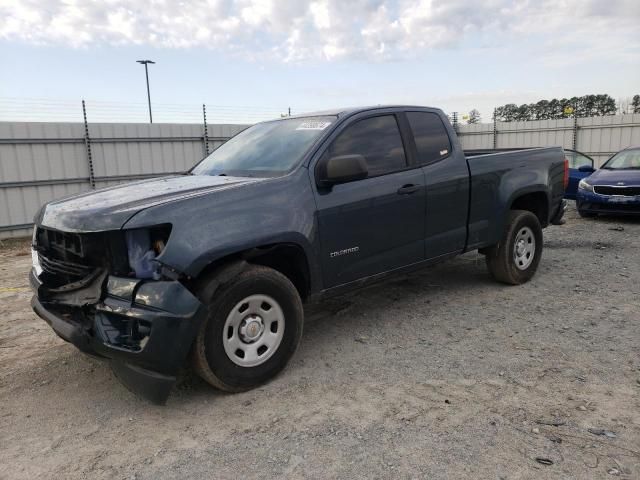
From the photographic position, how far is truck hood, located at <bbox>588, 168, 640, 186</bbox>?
31.3ft

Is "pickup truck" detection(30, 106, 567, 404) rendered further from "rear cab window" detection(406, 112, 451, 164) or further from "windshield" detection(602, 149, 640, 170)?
"windshield" detection(602, 149, 640, 170)

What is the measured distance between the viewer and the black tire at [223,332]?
120 inches

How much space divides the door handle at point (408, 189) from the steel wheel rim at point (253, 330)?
1516 mm

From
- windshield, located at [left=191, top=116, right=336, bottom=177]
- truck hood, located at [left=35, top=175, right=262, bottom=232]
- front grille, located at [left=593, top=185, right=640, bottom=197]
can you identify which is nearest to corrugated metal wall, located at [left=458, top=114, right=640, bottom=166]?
front grille, located at [left=593, top=185, right=640, bottom=197]

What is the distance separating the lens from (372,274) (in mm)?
4082

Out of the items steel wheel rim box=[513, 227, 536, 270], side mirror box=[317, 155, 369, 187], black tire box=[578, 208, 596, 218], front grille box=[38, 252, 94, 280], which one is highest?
side mirror box=[317, 155, 369, 187]

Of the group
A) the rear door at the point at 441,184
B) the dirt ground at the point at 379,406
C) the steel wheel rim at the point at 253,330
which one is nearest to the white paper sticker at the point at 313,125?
the rear door at the point at 441,184

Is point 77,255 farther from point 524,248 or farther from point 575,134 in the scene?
point 575,134

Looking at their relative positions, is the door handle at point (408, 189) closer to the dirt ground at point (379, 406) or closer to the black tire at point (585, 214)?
the dirt ground at point (379, 406)

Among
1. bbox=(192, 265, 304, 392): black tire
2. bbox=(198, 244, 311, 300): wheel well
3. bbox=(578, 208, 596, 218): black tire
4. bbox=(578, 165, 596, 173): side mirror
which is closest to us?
bbox=(192, 265, 304, 392): black tire

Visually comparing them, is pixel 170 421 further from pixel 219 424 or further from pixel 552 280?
pixel 552 280

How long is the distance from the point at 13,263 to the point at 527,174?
25.7 ft

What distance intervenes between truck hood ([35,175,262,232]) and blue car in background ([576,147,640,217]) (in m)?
8.67

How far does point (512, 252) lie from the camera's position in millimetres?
5379
